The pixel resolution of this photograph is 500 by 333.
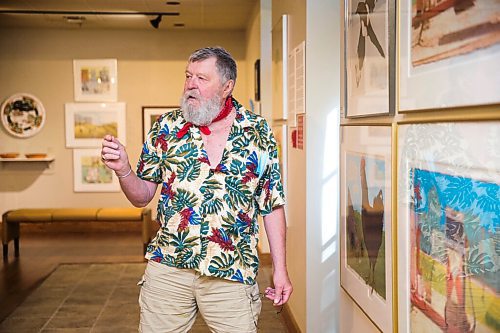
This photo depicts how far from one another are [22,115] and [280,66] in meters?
5.33

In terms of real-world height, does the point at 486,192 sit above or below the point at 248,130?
below

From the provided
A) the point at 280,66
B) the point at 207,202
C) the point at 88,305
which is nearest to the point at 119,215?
the point at 88,305

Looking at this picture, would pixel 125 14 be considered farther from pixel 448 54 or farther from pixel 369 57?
pixel 448 54

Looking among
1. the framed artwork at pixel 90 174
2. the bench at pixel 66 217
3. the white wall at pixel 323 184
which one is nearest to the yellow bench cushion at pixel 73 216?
the bench at pixel 66 217

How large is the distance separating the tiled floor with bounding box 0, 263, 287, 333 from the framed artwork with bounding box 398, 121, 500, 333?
2.87m

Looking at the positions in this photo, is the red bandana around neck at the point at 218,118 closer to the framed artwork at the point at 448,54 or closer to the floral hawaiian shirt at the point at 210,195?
the floral hawaiian shirt at the point at 210,195

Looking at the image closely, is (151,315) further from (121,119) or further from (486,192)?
(121,119)

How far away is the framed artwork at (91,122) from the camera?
9.72 m

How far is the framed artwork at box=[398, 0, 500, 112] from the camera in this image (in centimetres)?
149

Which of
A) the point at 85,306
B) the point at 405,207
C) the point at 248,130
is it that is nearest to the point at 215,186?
the point at 248,130

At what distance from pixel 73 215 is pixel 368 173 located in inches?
244

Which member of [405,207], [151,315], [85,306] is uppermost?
[405,207]

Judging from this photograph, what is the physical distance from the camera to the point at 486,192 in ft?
5.01

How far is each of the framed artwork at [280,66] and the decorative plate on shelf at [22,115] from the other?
15.4 ft
